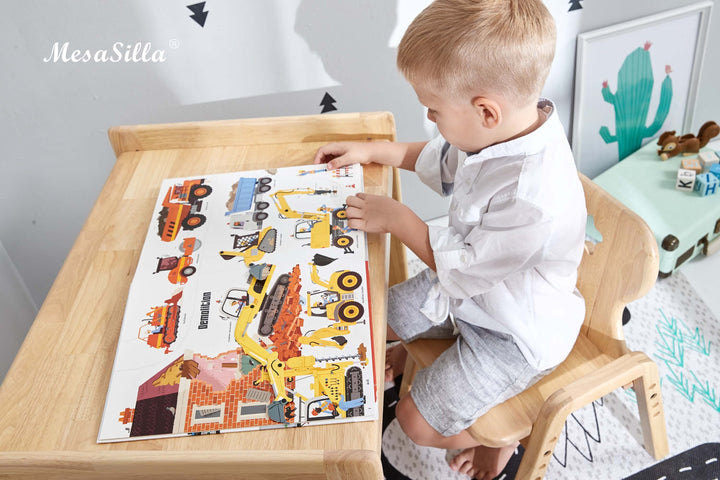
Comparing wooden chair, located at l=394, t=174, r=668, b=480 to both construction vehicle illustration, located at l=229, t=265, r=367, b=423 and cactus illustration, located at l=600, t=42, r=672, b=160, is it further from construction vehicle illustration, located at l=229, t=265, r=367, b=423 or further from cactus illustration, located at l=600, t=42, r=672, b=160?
cactus illustration, located at l=600, t=42, r=672, b=160

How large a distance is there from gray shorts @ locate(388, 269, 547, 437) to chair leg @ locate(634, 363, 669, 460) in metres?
0.15

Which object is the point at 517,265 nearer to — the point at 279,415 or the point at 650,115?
the point at 279,415

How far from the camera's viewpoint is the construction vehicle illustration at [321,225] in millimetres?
859

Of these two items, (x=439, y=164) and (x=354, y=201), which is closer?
(x=354, y=201)

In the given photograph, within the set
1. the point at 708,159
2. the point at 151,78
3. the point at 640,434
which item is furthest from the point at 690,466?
the point at 151,78

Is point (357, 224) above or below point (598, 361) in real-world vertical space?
above

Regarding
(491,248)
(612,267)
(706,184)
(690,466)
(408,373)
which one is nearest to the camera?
(491,248)

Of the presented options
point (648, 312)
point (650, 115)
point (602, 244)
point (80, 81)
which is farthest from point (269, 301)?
point (650, 115)

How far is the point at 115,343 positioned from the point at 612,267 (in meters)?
0.72

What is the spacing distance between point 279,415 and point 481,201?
0.41 metres

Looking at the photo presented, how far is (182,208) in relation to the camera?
3.12 feet

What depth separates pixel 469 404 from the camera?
0.90m

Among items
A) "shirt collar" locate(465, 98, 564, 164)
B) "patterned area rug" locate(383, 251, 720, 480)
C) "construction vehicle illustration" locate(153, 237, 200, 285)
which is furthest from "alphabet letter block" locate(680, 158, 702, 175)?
"construction vehicle illustration" locate(153, 237, 200, 285)

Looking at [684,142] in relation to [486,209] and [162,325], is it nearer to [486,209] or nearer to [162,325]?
[486,209]
